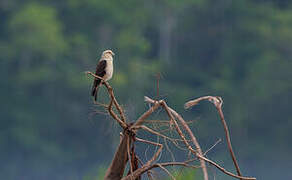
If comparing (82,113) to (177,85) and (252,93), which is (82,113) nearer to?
(177,85)

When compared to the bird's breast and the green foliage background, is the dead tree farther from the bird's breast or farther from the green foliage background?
the green foliage background

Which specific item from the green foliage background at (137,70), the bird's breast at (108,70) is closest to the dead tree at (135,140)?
the bird's breast at (108,70)

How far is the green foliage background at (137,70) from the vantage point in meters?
26.0

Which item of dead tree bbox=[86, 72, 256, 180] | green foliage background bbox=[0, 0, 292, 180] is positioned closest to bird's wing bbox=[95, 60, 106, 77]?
dead tree bbox=[86, 72, 256, 180]

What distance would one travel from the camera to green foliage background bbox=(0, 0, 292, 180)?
85.3ft

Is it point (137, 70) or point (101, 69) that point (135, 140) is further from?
point (137, 70)

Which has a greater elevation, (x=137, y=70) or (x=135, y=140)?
(x=137, y=70)

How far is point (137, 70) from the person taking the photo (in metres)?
27.8

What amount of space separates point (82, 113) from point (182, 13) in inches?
246

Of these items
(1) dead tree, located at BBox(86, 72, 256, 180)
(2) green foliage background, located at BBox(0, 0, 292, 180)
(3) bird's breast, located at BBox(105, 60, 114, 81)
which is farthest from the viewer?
(2) green foliage background, located at BBox(0, 0, 292, 180)

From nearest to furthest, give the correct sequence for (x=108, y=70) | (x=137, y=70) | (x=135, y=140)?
(x=135, y=140)
(x=108, y=70)
(x=137, y=70)

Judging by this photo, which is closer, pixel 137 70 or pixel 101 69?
pixel 101 69

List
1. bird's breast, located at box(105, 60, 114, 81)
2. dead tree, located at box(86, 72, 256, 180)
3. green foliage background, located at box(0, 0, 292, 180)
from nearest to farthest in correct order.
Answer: dead tree, located at box(86, 72, 256, 180) < bird's breast, located at box(105, 60, 114, 81) < green foliage background, located at box(0, 0, 292, 180)

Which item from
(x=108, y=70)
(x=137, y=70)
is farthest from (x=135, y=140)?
(x=137, y=70)
